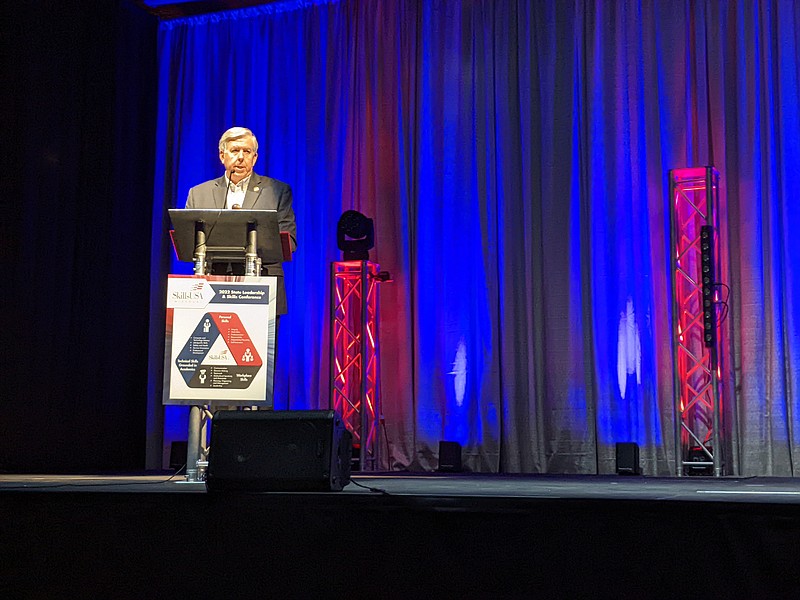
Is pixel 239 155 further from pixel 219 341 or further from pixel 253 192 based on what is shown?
pixel 219 341

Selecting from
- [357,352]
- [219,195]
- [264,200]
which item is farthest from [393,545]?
[357,352]

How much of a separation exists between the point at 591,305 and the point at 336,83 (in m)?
2.59

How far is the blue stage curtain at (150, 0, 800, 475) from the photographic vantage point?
5781 mm

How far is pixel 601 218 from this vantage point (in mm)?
6133

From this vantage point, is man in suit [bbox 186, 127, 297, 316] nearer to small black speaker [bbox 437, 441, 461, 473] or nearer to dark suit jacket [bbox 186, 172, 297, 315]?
dark suit jacket [bbox 186, 172, 297, 315]

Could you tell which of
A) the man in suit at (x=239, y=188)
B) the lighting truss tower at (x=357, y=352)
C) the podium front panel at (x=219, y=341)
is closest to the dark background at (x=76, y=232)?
the lighting truss tower at (x=357, y=352)

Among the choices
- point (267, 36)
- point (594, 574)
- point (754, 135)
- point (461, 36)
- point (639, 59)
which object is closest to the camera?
point (594, 574)

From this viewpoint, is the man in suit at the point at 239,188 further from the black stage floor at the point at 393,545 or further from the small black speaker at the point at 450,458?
the small black speaker at the point at 450,458

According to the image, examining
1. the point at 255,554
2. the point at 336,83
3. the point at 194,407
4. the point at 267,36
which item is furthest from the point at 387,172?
the point at 255,554

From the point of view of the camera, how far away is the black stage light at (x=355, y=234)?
6.04 meters

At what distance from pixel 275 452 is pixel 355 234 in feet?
12.1

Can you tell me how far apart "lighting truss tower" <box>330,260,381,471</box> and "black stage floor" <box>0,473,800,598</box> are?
3.47 meters

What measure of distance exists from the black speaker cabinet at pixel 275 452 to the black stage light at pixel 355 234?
3.53 metres

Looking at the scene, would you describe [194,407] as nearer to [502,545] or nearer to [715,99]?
[502,545]
